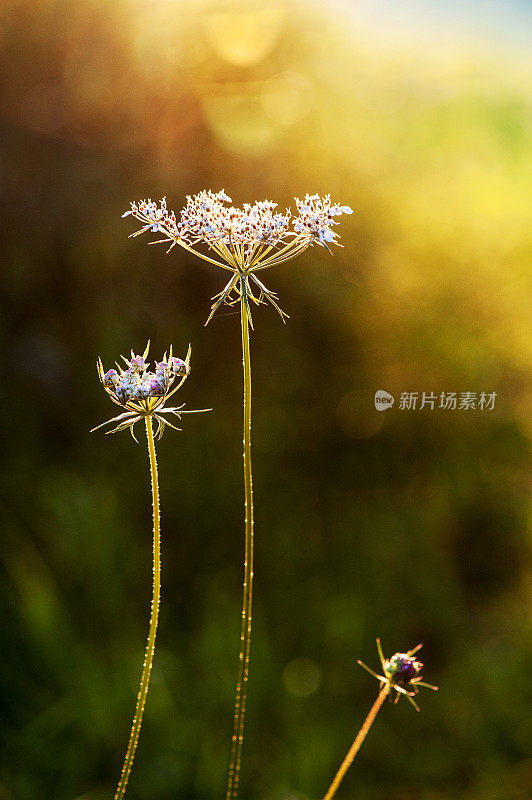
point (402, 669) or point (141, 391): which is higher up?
point (141, 391)

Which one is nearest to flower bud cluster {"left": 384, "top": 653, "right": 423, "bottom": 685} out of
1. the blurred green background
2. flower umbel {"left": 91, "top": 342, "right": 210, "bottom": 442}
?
flower umbel {"left": 91, "top": 342, "right": 210, "bottom": 442}

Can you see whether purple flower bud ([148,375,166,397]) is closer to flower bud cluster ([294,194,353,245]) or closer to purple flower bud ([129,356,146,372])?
purple flower bud ([129,356,146,372])

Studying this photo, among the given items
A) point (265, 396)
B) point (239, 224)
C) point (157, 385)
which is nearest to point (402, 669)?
point (157, 385)

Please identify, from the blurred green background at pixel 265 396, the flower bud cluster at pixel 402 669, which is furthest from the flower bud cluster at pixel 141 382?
the blurred green background at pixel 265 396

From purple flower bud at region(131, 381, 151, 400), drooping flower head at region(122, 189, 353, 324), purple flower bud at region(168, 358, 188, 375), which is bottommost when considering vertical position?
purple flower bud at region(131, 381, 151, 400)

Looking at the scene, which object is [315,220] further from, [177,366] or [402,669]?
[402,669]

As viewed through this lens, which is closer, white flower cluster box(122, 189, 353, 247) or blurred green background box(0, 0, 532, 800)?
white flower cluster box(122, 189, 353, 247)

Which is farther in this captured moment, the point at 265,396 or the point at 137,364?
the point at 265,396

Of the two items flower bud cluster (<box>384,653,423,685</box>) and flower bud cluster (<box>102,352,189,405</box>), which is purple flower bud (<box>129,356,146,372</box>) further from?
flower bud cluster (<box>384,653,423,685</box>)

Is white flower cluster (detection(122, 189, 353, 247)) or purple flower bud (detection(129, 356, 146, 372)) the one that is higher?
white flower cluster (detection(122, 189, 353, 247))

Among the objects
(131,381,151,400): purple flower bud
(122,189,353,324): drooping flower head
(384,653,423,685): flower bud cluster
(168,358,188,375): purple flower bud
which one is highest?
(122,189,353,324): drooping flower head

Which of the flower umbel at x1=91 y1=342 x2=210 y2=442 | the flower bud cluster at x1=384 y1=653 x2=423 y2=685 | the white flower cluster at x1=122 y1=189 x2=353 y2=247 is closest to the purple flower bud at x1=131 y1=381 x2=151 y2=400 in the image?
the flower umbel at x1=91 y1=342 x2=210 y2=442

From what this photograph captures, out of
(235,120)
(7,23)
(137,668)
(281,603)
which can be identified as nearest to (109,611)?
(137,668)
